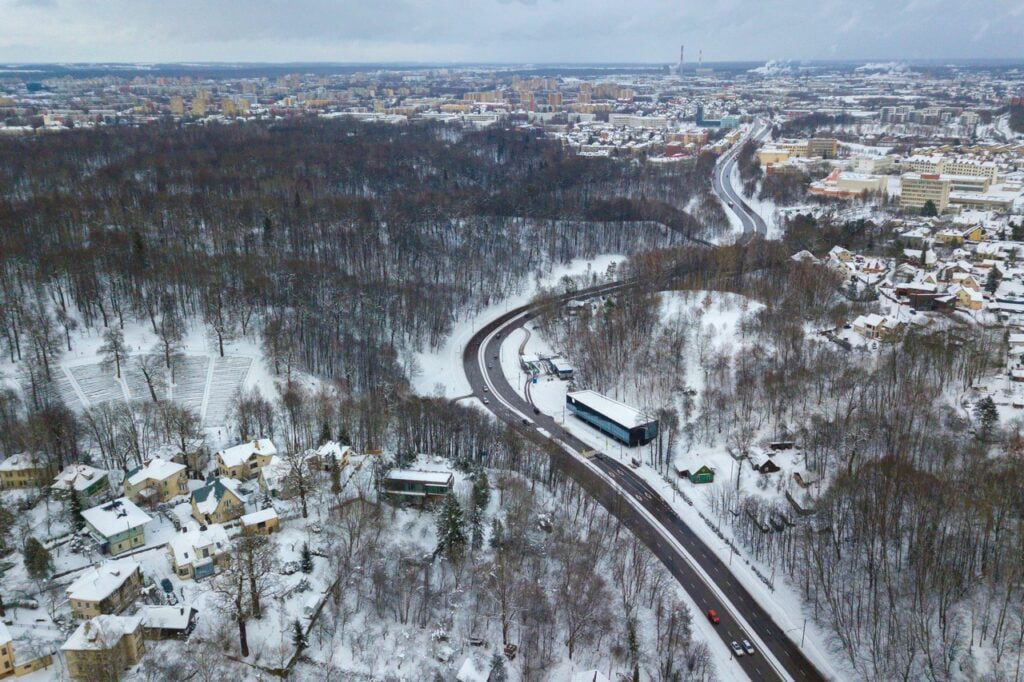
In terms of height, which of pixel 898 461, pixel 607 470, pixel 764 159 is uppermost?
pixel 764 159

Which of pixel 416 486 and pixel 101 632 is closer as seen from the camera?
pixel 101 632

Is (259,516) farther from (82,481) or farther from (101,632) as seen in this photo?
(82,481)

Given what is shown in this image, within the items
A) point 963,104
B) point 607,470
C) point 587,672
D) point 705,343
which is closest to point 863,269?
point 705,343

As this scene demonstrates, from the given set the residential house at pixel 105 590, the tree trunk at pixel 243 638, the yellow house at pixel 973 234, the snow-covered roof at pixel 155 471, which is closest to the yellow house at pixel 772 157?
the yellow house at pixel 973 234

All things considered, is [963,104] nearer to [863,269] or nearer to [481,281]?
[863,269]

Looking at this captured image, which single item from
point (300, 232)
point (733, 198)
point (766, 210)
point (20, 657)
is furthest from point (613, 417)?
→ point (733, 198)

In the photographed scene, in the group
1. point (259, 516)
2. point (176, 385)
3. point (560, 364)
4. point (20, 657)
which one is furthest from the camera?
point (560, 364)

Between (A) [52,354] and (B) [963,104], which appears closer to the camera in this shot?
(A) [52,354]
